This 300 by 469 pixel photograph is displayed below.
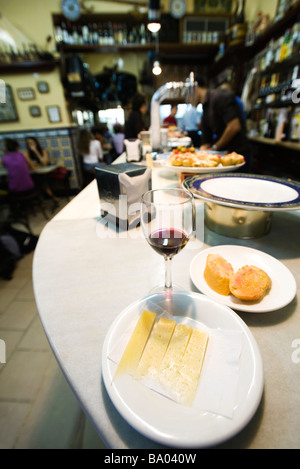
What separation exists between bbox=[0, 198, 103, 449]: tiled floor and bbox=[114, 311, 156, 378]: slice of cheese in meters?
1.03

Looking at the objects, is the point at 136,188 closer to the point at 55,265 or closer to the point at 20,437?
the point at 55,265

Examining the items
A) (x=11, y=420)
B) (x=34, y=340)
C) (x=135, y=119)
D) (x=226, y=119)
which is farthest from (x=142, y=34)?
(x=11, y=420)

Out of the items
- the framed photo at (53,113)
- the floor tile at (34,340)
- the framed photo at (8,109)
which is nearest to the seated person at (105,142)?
the framed photo at (53,113)

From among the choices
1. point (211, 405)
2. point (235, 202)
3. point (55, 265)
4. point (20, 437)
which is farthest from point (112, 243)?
point (20, 437)

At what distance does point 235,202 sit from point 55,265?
596 millimetres

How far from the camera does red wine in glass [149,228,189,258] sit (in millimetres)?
528

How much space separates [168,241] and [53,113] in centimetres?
540

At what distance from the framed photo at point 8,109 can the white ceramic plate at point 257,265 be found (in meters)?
5.65

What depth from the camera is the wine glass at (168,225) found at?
0.53 metres

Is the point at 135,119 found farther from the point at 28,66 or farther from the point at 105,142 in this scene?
the point at 105,142

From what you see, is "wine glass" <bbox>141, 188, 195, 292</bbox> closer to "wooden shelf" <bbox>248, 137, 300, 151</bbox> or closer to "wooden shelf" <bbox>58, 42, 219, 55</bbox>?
"wooden shelf" <bbox>248, 137, 300, 151</bbox>

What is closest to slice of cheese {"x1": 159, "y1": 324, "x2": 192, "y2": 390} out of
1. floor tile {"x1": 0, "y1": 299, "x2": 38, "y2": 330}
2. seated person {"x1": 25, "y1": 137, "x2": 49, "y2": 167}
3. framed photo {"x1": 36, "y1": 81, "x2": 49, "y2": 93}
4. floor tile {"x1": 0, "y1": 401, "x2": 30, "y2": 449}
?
floor tile {"x1": 0, "y1": 401, "x2": 30, "y2": 449}

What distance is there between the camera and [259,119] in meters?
3.94

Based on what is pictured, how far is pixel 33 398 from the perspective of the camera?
4.13ft
